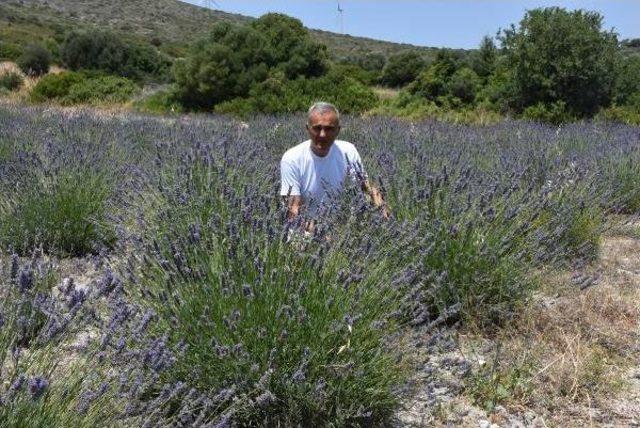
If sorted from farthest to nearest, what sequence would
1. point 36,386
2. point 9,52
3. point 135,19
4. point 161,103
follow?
point 135,19 < point 9,52 < point 161,103 < point 36,386

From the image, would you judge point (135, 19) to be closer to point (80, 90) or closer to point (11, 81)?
point (11, 81)

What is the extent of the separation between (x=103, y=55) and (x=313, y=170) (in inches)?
825

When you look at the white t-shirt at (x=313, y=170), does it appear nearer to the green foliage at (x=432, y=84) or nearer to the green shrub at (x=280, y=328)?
the green shrub at (x=280, y=328)

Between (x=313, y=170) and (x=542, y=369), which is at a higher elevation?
(x=313, y=170)

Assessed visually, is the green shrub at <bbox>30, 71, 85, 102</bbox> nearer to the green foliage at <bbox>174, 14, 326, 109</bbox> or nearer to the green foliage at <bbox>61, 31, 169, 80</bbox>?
the green foliage at <bbox>174, 14, 326, 109</bbox>

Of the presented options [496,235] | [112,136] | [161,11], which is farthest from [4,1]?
[496,235]

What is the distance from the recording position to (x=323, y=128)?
3488 millimetres

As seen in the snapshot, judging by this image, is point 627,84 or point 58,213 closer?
point 58,213

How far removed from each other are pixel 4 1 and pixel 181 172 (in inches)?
2123

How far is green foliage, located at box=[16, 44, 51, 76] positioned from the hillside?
39.0 feet

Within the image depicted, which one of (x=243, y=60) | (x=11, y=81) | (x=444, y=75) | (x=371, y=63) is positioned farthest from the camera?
(x=371, y=63)

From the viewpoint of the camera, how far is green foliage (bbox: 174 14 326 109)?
14.8 meters

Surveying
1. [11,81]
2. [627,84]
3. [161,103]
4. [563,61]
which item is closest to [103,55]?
[11,81]

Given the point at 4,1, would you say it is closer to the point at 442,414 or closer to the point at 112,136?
the point at 112,136
